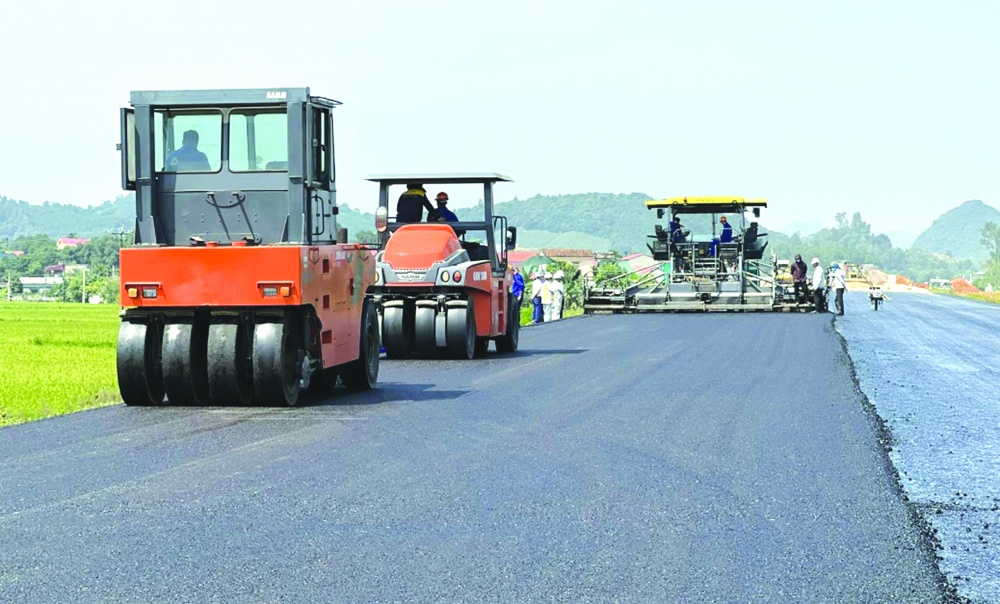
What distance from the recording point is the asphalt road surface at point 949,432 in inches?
275

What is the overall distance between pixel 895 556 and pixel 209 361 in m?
7.73

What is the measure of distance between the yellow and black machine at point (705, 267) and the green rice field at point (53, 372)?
559 inches

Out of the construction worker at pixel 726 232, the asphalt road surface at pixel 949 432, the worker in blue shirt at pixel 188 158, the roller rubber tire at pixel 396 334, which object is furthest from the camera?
the construction worker at pixel 726 232

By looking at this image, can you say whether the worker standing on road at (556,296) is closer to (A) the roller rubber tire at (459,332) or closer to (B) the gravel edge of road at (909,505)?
(A) the roller rubber tire at (459,332)

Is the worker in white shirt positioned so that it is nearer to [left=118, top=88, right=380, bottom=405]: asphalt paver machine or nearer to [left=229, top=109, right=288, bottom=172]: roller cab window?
[left=118, top=88, right=380, bottom=405]: asphalt paver machine

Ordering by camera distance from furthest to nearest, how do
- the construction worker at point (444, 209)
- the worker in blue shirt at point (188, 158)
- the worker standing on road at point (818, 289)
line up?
the worker standing on road at point (818, 289)
the construction worker at point (444, 209)
the worker in blue shirt at point (188, 158)

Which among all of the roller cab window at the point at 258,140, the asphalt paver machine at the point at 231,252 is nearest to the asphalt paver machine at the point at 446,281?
the asphalt paver machine at the point at 231,252

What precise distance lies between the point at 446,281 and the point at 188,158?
6.52m

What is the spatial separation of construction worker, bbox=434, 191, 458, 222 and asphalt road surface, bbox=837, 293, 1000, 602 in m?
6.21

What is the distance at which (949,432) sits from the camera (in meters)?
11.9

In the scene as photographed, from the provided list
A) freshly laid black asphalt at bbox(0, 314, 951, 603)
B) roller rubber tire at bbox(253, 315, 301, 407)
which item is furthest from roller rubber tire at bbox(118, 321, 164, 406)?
roller rubber tire at bbox(253, 315, 301, 407)

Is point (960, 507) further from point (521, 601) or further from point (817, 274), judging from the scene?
point (817, 274)

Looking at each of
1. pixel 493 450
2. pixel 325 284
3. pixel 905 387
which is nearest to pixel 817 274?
pixel 905 387

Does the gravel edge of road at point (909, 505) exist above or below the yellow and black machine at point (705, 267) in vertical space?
below
